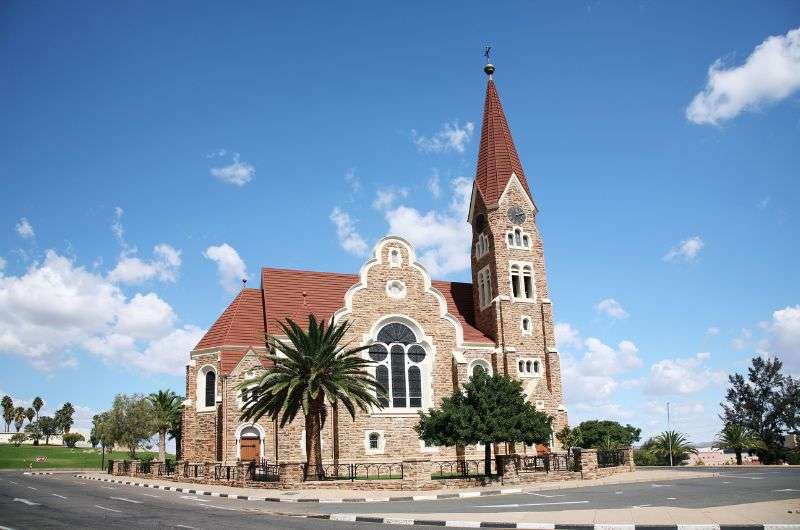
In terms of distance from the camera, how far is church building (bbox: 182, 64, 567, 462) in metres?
Answer: 38.5

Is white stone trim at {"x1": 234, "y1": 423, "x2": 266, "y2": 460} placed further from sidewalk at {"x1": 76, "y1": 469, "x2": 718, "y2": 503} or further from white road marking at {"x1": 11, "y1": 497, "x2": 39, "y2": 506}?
white road marking at {"x1": 11, "y1": 497, "x2": 39, "y2": 506}

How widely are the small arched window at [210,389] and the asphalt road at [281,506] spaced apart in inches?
563

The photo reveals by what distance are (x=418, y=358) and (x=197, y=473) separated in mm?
15759

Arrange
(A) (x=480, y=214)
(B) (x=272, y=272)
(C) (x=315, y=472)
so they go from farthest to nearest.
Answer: (A) (x=480, y=214) < (B) (x=272, y=272) < (C) (x=315, y=472)

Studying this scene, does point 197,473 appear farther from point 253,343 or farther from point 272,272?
point 272,272

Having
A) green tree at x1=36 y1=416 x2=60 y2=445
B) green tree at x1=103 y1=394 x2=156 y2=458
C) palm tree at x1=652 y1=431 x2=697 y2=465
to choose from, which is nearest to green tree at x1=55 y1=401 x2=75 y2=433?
green tree at x1=36 y1=416 x2=60 y2=445

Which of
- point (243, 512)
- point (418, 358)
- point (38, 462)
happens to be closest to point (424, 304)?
point (418, 358)

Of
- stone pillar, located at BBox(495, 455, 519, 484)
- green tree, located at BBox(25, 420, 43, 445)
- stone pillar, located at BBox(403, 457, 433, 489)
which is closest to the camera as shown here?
stone pillar, located at BBox(403, 457, 433, 489)

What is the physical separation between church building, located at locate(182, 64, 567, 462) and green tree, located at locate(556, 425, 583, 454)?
1.43 m

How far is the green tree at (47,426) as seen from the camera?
486ft

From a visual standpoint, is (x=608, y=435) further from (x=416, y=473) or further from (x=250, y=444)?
(x=250, y=444)

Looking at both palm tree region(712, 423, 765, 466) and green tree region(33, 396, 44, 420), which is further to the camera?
green tree region(33, 396, 44, 420)

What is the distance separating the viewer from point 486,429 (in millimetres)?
30281

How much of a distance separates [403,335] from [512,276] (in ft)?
31.6
